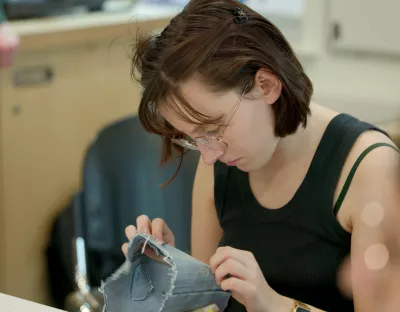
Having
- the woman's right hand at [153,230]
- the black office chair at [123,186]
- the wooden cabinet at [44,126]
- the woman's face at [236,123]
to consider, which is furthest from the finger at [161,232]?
the wooden cabinet at [44,126]

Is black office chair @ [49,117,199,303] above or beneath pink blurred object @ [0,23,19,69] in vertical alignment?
beneath

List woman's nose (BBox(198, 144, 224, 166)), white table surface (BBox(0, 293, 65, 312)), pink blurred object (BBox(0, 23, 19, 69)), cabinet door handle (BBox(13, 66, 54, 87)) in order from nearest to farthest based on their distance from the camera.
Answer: white table surface (BBox(0, 293, 65, 312)) → woman's nose (BBox(198, 144, 224, 166)) → pink blurred object (BBox(0, 23, 19, 69)) → cabinet door handle (BBox(13, 66, 54, 87))

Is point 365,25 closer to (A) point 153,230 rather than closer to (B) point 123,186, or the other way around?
(B) point 123,186

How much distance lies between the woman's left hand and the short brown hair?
8.2 inches

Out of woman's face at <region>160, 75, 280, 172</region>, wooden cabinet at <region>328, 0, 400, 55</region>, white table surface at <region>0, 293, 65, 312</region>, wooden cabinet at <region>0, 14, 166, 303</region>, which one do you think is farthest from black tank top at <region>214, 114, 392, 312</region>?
wooden cabinet at <region>328, 0, 400, 55</region>

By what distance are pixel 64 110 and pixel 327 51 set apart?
0.90 metres

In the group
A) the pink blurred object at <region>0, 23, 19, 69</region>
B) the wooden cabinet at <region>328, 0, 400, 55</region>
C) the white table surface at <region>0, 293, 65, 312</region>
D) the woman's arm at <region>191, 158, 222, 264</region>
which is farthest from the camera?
the wooden cabinet at <region>328, 0, 400, 55</region>

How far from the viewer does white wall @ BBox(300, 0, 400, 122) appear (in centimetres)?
244

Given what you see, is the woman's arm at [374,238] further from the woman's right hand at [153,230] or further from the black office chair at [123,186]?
the black office chair at [123,186]

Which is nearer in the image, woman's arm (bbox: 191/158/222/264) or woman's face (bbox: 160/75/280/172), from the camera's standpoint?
woman's face (bbox: 160/75/280/172)

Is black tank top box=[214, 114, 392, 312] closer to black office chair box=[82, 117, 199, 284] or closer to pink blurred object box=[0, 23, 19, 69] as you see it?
black office chair box=[82, 117, 199, 284]

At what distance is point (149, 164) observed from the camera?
1944 mm

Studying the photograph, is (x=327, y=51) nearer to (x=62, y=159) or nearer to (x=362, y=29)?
(x=362, y=29)

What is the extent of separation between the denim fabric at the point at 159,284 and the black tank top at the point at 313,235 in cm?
17
